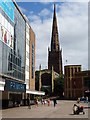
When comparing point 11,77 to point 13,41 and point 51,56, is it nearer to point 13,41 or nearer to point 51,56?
point 13,41

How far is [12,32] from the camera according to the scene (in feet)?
170

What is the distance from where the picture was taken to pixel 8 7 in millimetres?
49094

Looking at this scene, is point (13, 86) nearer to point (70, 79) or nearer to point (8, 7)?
point (8, 7)

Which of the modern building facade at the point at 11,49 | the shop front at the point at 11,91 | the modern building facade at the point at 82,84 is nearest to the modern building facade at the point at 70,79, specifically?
the modern building facade at the point at 82,84

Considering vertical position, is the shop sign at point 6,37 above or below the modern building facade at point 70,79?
above

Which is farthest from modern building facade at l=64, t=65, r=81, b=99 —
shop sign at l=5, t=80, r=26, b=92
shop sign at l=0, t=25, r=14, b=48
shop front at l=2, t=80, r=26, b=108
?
shop sign at l=0, t=25, r=14, b=48

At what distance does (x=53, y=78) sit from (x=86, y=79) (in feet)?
121

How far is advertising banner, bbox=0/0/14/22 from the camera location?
46031 millimetres

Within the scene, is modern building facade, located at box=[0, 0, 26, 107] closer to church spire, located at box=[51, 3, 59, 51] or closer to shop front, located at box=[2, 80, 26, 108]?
shop front, located at box=[2, 80, 26, 108]

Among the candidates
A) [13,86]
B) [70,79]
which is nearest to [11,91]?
[13,86]

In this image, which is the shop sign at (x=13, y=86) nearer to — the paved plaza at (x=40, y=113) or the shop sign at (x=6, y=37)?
the paved plaza at (x=40, y=113)

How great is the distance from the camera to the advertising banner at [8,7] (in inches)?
1812

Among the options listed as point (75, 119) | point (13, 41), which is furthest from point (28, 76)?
point (75, 119)

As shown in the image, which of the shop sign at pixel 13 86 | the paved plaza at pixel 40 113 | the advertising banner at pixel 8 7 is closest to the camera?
the paved plaza at pixel 40 113
